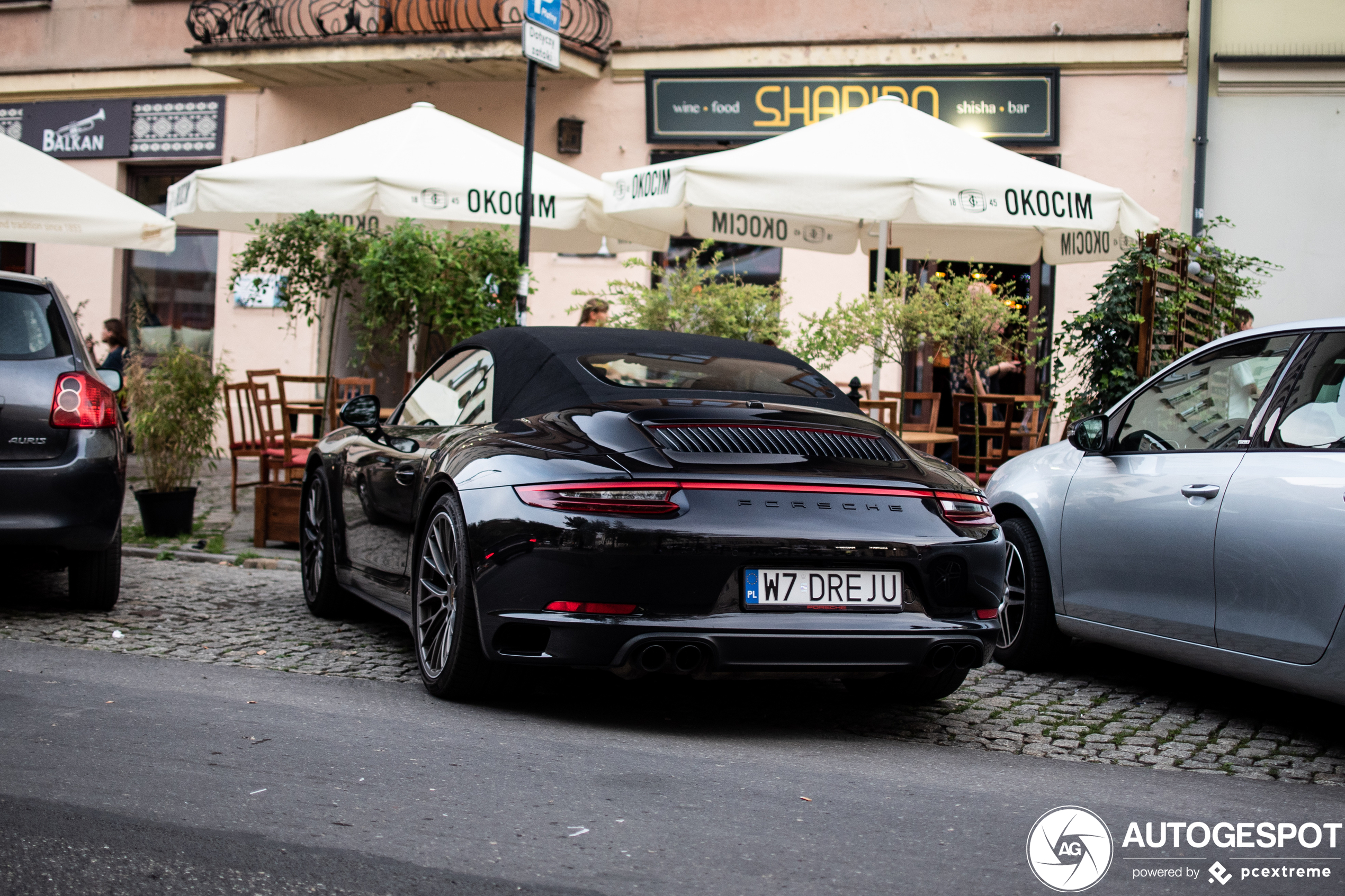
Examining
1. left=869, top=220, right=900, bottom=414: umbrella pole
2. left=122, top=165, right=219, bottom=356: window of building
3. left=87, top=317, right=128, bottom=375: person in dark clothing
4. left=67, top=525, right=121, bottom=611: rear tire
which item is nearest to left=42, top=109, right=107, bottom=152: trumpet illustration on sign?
left=122, top=165, right=219, bottom=356: window of building

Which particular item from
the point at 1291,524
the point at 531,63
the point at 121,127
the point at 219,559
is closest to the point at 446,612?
the point at 1291,524

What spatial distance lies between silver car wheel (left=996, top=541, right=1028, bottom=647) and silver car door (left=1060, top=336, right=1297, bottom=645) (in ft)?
0.89

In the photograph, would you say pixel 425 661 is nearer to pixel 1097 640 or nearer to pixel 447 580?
pixel 447 580

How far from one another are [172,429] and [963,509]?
6382 mm

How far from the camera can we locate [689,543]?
4.25 metres

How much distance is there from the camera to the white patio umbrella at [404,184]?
32.8ft

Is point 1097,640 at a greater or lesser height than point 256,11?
lesser

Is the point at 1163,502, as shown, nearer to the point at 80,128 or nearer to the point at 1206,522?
the point at 1206,522

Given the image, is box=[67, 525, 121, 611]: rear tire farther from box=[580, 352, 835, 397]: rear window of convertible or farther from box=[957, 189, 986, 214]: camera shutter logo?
box=[957, 189, 986, 214]: camera shutter logo

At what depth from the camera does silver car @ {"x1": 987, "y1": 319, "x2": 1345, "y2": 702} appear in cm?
447

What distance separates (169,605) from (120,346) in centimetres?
881

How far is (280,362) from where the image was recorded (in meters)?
17.6

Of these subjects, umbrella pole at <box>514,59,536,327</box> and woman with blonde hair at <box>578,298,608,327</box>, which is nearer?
umbrella pole at <box>514,59,536,327</box>

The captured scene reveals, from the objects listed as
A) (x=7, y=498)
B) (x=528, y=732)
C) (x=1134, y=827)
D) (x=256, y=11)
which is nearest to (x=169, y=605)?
(x=7, y=498)
